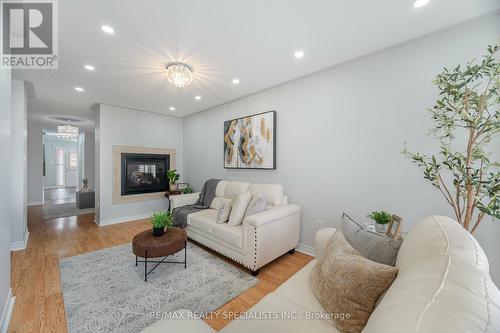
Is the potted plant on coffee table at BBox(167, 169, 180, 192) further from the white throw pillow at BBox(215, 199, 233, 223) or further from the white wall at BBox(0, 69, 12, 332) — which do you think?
the white wall at BBox(0, 69, 12, 332)

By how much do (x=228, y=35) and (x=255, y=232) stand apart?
2.14 meters

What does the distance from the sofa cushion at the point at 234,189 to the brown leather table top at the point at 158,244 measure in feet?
4.02

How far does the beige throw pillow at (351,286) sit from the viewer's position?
916 mm

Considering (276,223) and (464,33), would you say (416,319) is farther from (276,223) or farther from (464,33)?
(464,33)

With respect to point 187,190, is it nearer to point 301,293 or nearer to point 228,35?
point 228,35

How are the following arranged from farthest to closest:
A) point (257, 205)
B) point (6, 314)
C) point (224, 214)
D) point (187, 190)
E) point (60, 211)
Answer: point (60, 211)
point (187, 190)
point (224, 214)
point (257, 205)
point (6, 314)

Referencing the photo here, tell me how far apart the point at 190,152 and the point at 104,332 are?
13.4ft

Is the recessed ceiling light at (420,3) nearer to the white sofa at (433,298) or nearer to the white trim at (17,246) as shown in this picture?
the white sofa at (433,298)

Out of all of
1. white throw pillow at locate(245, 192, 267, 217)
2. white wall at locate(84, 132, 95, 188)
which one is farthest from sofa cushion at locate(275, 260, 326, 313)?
white wall at locate(84, 132, 95, 188)

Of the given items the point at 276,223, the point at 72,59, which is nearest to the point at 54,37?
the point at 72,59

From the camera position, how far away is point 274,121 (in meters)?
3.25

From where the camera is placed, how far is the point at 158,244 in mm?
2150

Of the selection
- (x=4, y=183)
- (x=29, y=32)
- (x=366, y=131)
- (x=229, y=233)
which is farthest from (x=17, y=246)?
(x=366, y=131)

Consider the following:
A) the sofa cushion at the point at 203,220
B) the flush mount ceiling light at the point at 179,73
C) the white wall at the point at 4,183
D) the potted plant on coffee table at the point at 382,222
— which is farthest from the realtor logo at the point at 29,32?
the potted plant on coffee table at the point at 382,222
